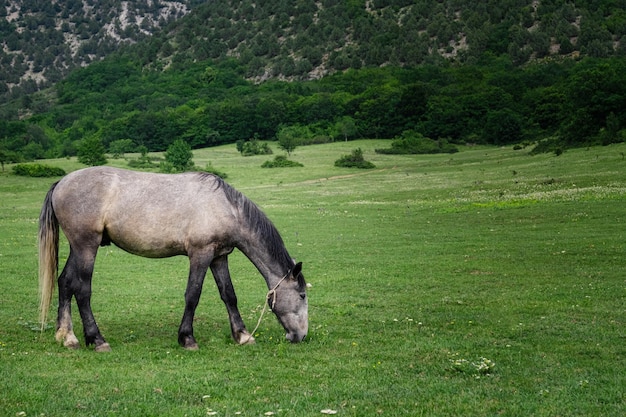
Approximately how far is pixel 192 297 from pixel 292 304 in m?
1.84

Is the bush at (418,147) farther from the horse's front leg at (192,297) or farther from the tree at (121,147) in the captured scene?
the horse's front leg at (192,297)

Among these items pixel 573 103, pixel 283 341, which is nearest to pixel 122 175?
pixel 283 341

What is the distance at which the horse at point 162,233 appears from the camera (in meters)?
12.6

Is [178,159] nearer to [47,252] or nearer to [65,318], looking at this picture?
[47,252]

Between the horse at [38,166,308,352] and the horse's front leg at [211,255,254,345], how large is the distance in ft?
0.09

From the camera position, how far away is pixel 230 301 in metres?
13.2

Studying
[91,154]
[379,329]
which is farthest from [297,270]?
[91,154]

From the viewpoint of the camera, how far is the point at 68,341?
41.1 feet

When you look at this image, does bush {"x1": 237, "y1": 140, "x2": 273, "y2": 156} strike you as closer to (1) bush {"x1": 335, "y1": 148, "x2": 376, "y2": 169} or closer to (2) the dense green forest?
(2) the dense green forest

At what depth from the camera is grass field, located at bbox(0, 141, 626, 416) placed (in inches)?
358

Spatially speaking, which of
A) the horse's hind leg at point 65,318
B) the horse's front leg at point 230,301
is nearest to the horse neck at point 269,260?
the horse's front leg at point 230,301

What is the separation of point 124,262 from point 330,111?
12003cm

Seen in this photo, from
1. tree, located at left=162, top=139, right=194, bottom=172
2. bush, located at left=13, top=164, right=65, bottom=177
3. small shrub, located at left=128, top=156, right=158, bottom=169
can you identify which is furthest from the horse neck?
small shrub, located at left=128, top=156, right=158, bottom=169

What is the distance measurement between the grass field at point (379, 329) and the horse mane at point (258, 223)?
165 centimetres
